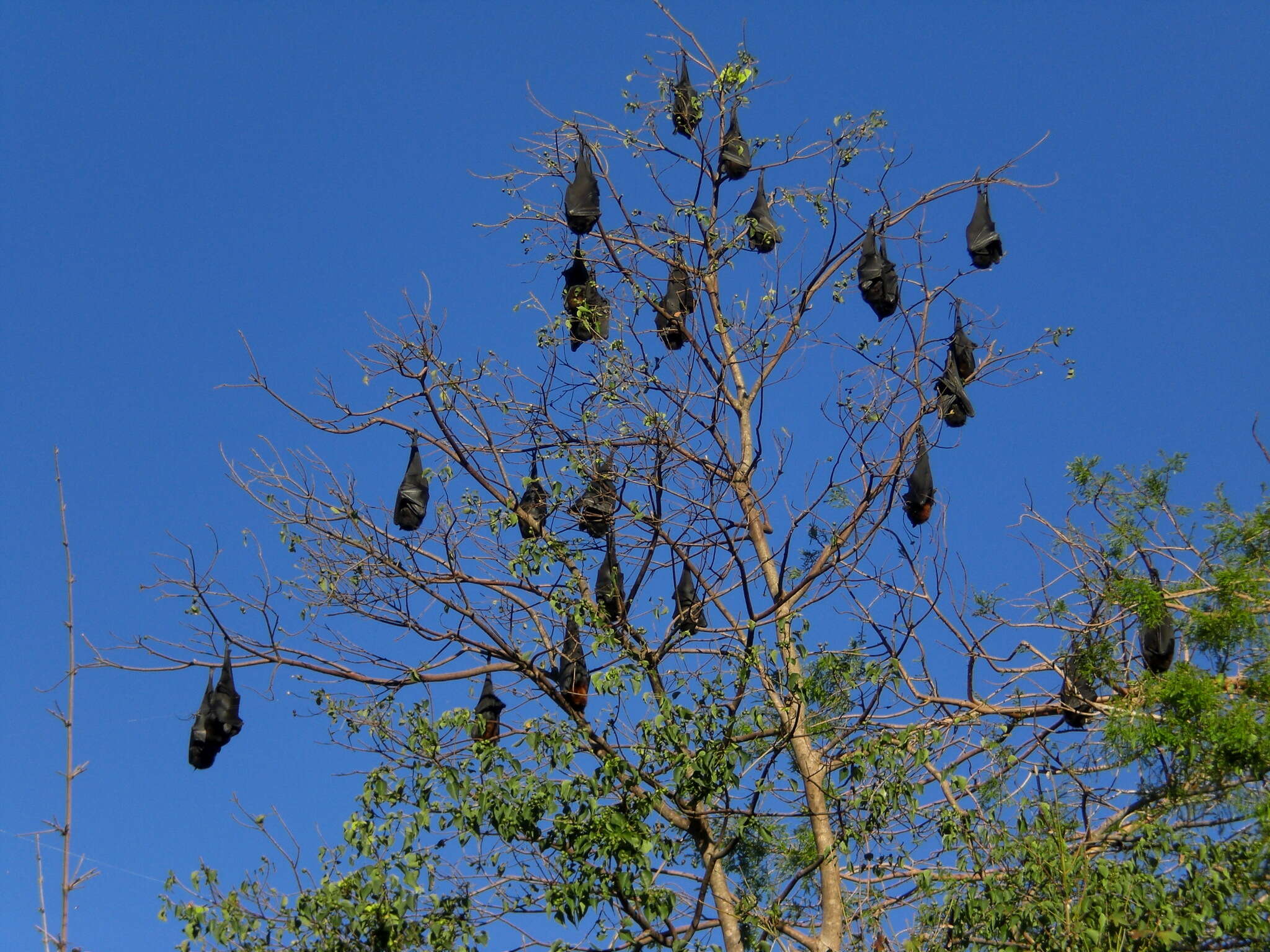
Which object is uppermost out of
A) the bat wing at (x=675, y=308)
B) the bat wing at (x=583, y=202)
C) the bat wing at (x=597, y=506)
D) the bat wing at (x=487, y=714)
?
the bat wing at (x=583, y=202)

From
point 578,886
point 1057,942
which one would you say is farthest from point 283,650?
point 1057,942

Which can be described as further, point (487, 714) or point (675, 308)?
point (675, 308)

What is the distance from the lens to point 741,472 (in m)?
9.69

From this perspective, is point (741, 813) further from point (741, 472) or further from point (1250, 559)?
point (1250, 559)

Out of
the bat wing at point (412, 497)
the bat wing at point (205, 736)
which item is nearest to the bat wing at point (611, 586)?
the bat wing at point (412, 497)

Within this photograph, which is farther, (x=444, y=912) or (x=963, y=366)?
(x=963, y=366)

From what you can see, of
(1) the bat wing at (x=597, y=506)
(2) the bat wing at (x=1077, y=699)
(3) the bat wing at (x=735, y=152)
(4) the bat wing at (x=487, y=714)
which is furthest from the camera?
(3) the bat wing at (x=735, y=152)

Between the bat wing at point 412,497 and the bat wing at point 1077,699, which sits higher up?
the bat wing at point 412,497

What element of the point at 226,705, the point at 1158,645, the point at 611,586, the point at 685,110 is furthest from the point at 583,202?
the point at 1158,645

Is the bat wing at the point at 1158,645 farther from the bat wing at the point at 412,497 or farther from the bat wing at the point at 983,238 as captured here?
the bat wing at the point at 412,497

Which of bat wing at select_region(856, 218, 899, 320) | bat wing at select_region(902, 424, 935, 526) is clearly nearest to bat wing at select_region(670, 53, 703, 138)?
bat wing at select_region(856, 218, 899, 320)

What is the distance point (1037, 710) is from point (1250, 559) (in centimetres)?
214

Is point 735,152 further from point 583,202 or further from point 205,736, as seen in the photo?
point 205,736

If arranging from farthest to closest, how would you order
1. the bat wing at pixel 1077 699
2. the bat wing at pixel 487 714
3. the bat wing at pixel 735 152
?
the bat wing at pixel 735 152 → the bat wing at pixel 1077 699 → the bat wing at pixel 487 714
